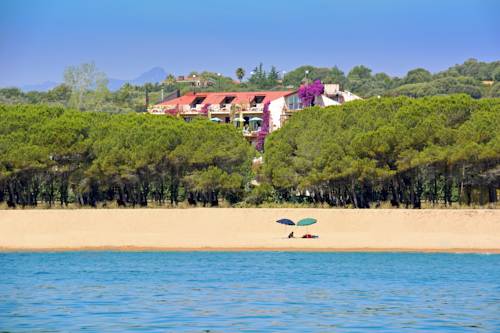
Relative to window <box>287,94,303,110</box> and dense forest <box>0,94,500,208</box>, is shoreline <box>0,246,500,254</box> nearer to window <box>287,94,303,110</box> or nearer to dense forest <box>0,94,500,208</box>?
dense forest <box>0,94,500,208</box>

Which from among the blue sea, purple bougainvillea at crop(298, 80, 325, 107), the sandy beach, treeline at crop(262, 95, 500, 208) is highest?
purple bougainvillea at crop(298, 80, 325, 107)

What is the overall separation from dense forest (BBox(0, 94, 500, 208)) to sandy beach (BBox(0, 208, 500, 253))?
758cm

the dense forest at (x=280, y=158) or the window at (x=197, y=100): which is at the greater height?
the window at (x=197, y=100)

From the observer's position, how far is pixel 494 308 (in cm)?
3622

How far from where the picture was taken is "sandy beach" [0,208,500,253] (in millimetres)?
57781

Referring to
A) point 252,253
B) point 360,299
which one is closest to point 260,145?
point 252,253

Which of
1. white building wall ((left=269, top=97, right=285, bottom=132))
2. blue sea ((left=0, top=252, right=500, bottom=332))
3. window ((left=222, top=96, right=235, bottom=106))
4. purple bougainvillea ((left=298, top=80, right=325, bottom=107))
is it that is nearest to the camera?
blue sea ((left=0, top=252, right=500, bottom=332))

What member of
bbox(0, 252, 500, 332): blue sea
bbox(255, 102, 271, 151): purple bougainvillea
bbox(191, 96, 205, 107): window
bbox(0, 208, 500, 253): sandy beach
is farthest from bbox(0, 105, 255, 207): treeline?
A: bbox(191, 96, 205, 107): window

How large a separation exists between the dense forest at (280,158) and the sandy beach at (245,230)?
7.58 meters

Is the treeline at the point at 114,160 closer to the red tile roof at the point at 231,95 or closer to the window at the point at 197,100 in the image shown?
the red tile roof at the point at 231,95

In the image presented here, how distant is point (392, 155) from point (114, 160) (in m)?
18.7

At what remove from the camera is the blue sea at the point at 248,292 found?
3259 centimetres

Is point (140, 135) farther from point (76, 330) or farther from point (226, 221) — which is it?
point (76, 330)

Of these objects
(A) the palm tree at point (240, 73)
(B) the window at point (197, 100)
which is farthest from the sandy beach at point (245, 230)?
(A) the palm tree at point (240, 73)
